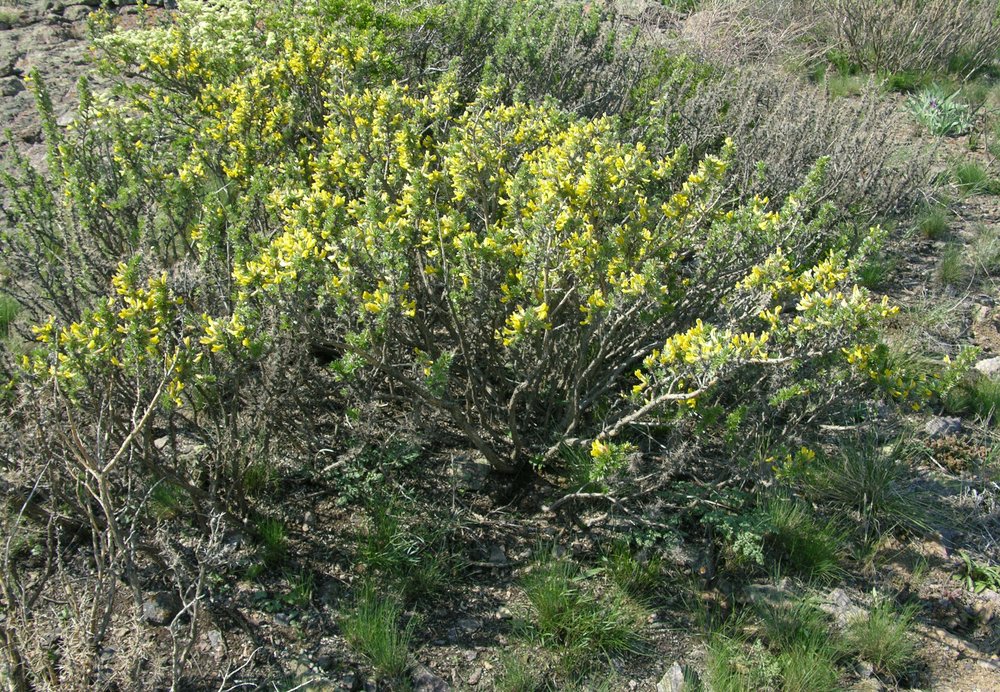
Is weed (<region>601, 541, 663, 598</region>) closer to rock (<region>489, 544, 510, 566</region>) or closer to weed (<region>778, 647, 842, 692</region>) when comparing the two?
rock (<region>489, 544, 510, 566</region>)

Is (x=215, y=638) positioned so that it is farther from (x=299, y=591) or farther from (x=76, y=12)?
(x=76, y=12)

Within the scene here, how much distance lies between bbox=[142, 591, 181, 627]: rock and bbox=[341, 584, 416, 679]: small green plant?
0.59 meters

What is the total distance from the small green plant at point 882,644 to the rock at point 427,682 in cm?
139

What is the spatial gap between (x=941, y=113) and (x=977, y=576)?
4.60 meters

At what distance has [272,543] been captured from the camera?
2.82 metres

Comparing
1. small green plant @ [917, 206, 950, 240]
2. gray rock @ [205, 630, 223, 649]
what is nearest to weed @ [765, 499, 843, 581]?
gray rock @ [205, 630, 223, 649]

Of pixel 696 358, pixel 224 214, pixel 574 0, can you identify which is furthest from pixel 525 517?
pixel 574 0

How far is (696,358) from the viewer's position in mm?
2381

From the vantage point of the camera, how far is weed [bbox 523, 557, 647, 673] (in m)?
2.64

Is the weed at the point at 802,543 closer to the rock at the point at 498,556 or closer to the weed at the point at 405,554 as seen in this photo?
the rock at the point at 498,556

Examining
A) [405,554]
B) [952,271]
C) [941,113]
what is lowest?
[405,554]

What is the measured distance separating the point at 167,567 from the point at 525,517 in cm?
131

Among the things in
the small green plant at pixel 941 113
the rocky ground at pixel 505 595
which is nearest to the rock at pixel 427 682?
the rocky ground at pixel 505 595

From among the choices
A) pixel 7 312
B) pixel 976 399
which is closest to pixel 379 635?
pixel 7 312
